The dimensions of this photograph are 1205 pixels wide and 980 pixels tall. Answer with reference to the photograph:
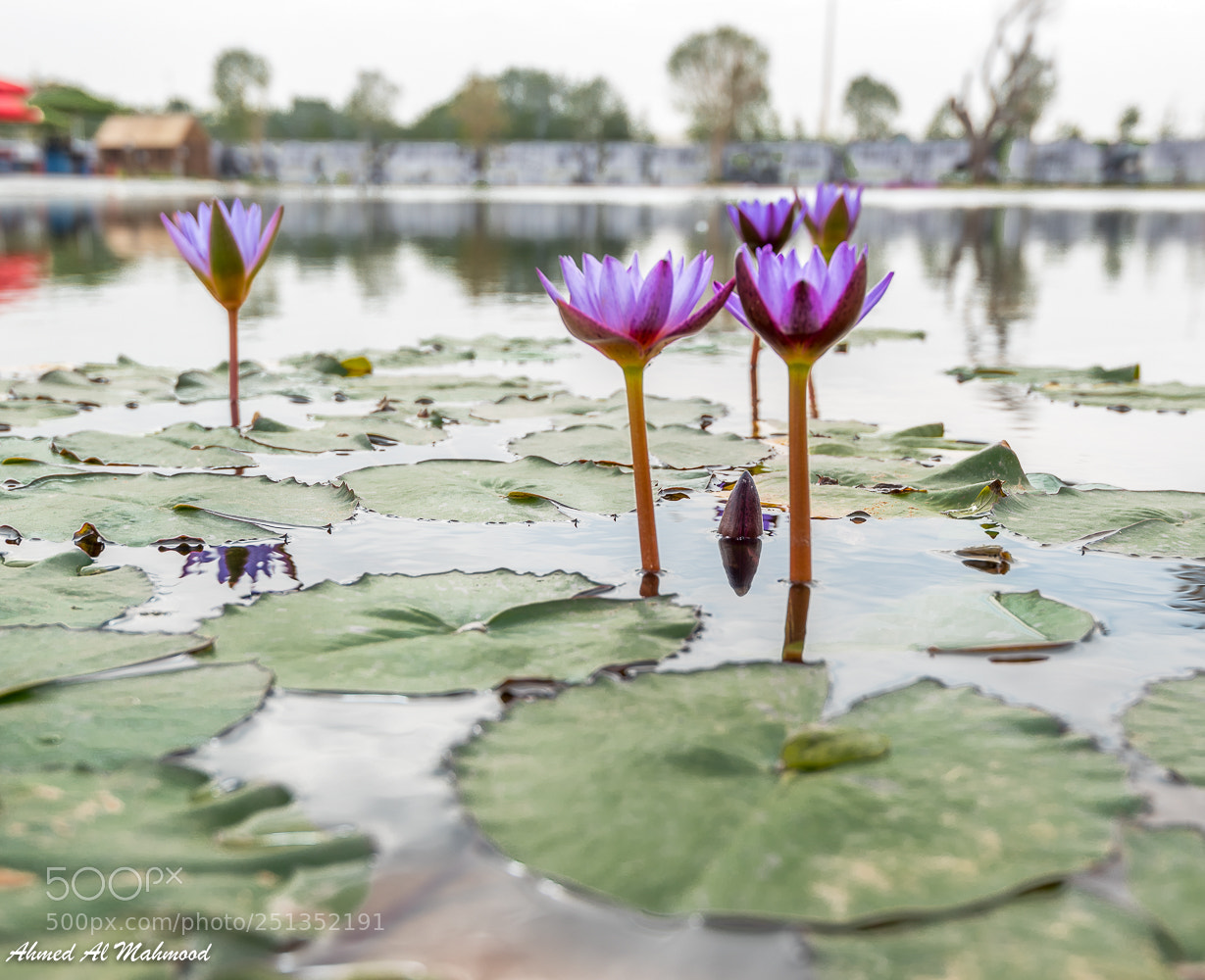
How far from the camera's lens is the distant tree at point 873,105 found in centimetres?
5928

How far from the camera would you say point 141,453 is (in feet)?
5.79

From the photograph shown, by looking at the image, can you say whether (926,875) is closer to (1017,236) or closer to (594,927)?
(594,927)

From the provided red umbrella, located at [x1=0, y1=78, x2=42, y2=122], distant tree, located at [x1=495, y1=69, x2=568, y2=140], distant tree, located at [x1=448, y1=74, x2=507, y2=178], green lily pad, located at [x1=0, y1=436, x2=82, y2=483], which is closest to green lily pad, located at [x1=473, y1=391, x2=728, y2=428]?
green lily pad, located at [x1=0, y1=436, x2=82, y2=483]

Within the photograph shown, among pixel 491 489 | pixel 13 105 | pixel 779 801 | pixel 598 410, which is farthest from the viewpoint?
pixel 13 105

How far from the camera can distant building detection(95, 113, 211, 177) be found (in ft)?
113

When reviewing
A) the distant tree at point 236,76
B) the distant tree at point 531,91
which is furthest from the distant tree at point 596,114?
the distant tree at point 236,76

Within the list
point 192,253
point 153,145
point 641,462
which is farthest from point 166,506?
point 153,145

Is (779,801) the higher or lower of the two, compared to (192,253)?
lower

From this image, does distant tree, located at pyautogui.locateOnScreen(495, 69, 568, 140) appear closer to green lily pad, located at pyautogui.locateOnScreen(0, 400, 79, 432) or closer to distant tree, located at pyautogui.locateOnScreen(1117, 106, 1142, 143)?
distant tree, located at pyautogui.locateOnScreen(1117, 106, 1142, 143)

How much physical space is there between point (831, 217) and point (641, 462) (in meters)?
1.05

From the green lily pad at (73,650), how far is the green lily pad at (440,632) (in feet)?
0.16

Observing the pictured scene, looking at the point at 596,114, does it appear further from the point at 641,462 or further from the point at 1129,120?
the point at 641,462

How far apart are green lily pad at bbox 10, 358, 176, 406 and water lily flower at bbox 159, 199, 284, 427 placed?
0.71 metres

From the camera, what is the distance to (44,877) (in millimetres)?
643
